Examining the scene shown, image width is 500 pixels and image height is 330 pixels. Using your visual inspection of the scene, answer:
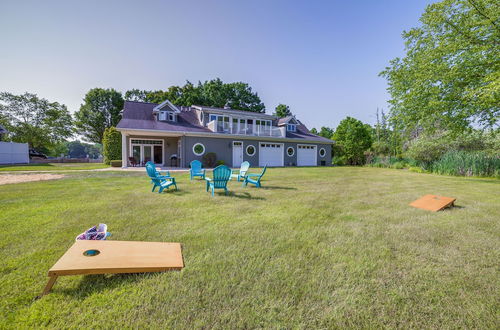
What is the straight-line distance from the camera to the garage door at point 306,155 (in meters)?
22.6

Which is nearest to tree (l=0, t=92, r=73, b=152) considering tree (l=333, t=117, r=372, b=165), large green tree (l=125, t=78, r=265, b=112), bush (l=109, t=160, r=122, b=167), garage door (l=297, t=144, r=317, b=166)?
large green tree (l=125, t=78, r=265, b=112)

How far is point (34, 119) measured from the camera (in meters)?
32.1

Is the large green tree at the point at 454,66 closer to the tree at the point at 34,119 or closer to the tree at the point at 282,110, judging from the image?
the tree at the point at 282,110

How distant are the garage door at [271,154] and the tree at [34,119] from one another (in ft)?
116

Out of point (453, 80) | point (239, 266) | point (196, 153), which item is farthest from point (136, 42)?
point (453, 80)

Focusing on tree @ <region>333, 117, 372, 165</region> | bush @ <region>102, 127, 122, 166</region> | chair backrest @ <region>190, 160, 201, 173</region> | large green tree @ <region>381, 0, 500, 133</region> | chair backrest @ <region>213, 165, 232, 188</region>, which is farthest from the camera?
tree @ <region>333, 117, 372, 165</region>

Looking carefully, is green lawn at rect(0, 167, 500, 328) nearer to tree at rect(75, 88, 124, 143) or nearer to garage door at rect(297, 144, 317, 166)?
garage door at rect(297, 144, 317, 166)

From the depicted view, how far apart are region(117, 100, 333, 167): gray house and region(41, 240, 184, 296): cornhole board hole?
48.3 feet

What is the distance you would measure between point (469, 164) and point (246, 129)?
54.8 feet

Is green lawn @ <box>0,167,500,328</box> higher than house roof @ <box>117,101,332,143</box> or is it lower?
lower

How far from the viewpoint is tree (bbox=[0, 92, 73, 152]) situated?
30203 mm

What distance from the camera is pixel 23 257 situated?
2613 mm

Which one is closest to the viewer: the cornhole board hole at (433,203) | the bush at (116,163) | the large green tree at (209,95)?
→ the cornhole board hole at (433,203)

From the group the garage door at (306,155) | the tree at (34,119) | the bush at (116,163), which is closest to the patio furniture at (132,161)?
the bush at (116,163)
